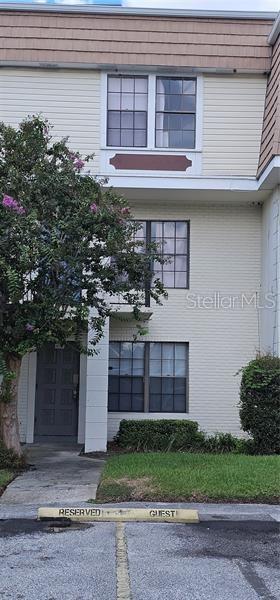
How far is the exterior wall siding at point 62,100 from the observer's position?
46.5ft

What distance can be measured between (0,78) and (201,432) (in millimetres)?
9023

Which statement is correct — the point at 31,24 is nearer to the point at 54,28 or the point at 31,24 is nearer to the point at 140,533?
the point at 54,28

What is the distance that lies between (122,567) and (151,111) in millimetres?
11008

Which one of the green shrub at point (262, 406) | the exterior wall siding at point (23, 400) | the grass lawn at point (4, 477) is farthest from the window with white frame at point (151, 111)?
the grass lawn at point (4, 477)

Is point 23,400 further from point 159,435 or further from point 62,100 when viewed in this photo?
point 62,100

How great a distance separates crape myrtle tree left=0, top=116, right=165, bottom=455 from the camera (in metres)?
9.41

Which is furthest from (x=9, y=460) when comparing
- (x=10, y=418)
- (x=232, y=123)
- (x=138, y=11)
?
(x=138, y=11)

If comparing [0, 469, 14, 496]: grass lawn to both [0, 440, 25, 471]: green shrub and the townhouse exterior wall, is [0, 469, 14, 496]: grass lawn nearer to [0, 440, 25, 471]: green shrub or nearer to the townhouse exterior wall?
[0, 440, 25, 471]: green shrub

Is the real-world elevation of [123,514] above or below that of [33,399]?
below

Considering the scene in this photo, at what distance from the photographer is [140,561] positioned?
228 inches

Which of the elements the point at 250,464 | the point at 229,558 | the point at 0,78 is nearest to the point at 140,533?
the point at 229,558

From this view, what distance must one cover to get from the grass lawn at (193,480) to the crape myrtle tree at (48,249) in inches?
88.3

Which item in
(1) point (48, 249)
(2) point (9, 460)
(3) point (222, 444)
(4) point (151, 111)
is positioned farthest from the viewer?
(4) point (151, 111)

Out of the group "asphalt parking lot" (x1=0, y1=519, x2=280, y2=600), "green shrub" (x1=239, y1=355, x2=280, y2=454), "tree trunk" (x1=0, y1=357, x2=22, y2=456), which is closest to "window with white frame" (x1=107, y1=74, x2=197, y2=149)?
"green shrub" (x1=239, y1=355, x2=280, y2=454)
